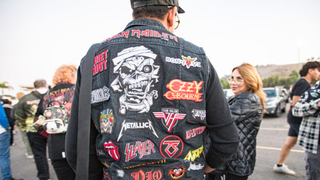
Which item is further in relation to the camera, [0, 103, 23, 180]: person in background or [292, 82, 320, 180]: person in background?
[0, 103, 23, 180]: person in background

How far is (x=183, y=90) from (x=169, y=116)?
16 centimetres

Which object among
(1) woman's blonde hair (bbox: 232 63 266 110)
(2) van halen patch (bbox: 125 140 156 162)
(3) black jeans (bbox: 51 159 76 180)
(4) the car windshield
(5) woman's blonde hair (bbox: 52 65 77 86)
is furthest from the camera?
(4) the car windshield

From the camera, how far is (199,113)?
3.34ft

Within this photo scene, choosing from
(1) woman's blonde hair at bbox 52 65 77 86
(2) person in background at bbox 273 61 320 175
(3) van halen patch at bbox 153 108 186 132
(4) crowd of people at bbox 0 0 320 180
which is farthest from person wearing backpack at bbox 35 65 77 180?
(2) person in background at bbox 273 61 320 175

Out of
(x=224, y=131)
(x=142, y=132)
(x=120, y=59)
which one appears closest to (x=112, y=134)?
(x=142, y=132)

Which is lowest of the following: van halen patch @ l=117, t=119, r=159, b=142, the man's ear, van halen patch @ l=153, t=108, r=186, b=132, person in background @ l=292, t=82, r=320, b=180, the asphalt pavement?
the asphalt pavement

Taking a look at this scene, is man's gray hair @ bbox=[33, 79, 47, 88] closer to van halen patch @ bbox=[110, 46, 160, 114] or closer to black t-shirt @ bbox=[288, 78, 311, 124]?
van halen patch @ bbox=[110, 46, 160, 114]

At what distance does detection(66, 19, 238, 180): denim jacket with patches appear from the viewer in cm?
92

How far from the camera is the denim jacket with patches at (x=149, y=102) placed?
3.01 ft

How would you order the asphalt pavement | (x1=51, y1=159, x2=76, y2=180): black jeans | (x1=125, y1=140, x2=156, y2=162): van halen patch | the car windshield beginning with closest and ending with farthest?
(x1=125, y1=140, x2=156, y2=162): van halen patch → (x1=51, y1=159, x2=76, y2=180): black jeans → the asphalt pavement → the car windshield

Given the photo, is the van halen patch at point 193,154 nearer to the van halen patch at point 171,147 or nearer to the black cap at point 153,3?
the van halen patch at point 171,147

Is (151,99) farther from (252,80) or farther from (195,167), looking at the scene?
(252,80)

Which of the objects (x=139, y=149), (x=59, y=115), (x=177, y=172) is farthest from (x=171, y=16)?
(x=59, y=115)

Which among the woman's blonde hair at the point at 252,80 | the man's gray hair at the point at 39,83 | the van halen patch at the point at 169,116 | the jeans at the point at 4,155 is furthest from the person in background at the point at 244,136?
the jeans at the point at 4,155
